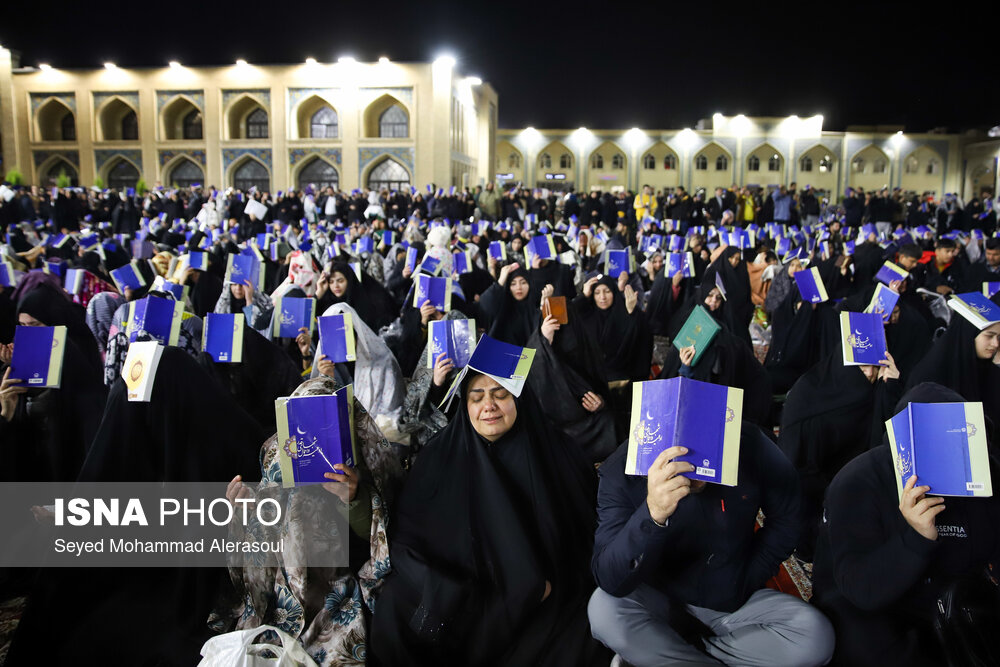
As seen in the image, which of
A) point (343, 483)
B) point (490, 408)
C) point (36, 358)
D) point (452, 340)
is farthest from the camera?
point (452, 340)

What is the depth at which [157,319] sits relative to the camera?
3.24 m

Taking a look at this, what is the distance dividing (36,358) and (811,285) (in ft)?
15.7

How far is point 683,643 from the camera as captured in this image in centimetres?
193

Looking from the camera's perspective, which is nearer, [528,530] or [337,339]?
[528,530]

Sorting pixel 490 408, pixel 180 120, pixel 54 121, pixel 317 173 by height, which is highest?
pixel 54 121

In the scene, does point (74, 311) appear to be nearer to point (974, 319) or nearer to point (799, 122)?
point (974, 319)

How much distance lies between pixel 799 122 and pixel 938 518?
4318cm

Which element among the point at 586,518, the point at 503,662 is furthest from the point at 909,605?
the point at 503,662

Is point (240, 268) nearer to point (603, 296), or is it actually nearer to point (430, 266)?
point (430, 266)

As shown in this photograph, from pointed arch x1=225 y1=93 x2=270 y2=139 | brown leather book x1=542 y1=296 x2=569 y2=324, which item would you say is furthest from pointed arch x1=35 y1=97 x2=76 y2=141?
brown leather book x1=542 y1=296 x2=569 y2=324

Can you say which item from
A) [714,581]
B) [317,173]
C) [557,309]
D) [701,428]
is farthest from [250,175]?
[701,428]

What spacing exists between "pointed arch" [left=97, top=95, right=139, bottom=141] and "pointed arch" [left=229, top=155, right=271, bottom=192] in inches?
181

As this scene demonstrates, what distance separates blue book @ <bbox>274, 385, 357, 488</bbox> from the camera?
76.1 inches

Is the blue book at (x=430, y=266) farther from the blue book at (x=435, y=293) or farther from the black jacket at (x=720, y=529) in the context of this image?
the black jacket at (x=720, y=529)
